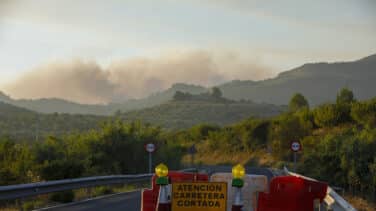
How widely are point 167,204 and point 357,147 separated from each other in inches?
877

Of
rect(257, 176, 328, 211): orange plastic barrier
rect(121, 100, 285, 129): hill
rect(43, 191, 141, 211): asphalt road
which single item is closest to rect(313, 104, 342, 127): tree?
rect(43, 191, 141, 211): asphalt road

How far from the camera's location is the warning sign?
24.3ft

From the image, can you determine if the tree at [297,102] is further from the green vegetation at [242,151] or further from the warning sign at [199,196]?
the warning sign at [199,196]

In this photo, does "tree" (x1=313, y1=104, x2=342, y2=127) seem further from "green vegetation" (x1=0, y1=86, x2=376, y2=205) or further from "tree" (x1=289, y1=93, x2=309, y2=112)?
"tree" (x1=289, y1=93, x2=309, y2=112)

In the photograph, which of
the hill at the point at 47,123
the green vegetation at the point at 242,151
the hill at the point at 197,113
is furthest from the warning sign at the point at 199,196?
the hill at the point at 197,113

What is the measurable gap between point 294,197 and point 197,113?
570 feet

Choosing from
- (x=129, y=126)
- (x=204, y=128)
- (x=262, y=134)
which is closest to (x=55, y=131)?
(x=204, y=128)

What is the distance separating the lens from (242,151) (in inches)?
3430

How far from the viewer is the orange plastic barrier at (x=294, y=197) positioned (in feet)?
27.0

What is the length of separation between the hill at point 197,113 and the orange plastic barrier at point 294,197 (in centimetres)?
15630

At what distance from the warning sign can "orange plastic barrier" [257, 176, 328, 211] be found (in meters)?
1.09

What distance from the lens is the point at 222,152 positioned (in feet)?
293

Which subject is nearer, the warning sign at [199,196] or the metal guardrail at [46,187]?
the warning sign at [199,196]

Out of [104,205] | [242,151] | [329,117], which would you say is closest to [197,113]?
[242,151]
